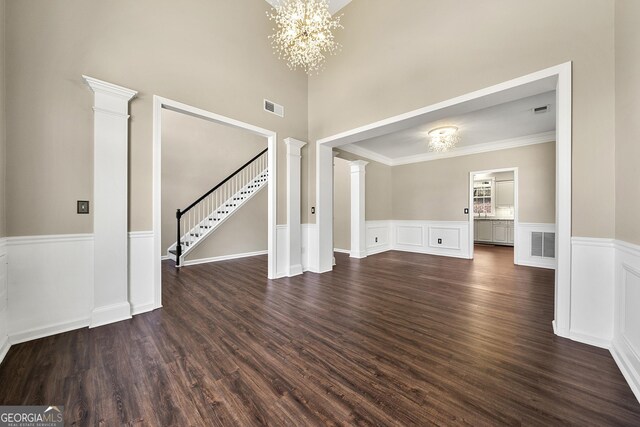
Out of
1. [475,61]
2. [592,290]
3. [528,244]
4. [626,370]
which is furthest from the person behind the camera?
[528,244]

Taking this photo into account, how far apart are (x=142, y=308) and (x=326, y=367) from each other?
232cm

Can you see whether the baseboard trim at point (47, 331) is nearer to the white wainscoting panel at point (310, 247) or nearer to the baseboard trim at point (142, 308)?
the baseboard trim at point (142, 308)

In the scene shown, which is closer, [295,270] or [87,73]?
[87,73]

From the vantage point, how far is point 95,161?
2404 millimetres

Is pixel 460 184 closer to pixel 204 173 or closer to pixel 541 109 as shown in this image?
pixel 541 109

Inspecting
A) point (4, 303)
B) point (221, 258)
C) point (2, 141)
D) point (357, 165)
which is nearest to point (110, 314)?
point (4, 303)

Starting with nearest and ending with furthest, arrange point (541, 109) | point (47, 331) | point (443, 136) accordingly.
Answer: point (47, 331) → point (541, 109) → point (443, 136)

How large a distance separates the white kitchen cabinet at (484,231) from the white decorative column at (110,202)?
10.5 m

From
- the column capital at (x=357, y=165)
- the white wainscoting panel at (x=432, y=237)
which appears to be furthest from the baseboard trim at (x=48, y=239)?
the white wainscoting panel at (x=432, y=237)

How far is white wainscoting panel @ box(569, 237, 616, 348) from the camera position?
2.00 meters

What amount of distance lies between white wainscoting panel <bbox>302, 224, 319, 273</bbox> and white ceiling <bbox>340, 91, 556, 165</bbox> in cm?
261

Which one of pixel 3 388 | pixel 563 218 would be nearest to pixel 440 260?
pixel 563 218

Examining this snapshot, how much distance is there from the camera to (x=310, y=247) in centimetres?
466

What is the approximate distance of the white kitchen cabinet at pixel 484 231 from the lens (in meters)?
8.86
